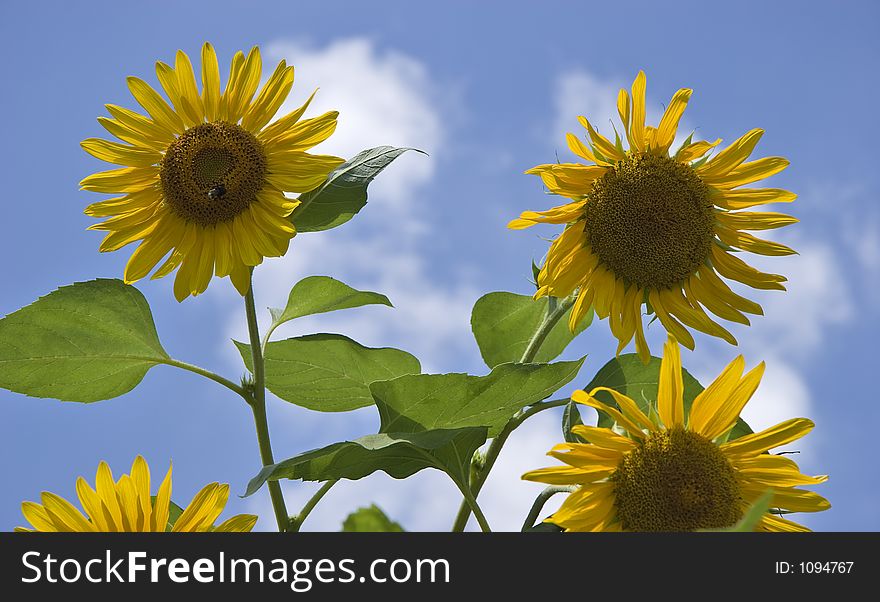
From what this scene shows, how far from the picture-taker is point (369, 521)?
2.35m

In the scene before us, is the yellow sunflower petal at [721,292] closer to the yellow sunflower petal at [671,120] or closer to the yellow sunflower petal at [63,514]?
the yellow sunflower petal at [671,120]

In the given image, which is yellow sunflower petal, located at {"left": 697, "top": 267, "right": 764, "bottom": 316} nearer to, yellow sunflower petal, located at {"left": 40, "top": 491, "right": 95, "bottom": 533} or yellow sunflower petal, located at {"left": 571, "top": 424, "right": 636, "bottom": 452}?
yellow sunflower petal, located at {"left": 571, "top": 424, "right": 636, "bottom": 452}

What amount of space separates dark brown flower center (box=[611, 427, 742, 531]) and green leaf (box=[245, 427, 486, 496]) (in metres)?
0.26

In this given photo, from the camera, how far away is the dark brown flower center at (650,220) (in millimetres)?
1832

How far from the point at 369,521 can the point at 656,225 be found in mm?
1055

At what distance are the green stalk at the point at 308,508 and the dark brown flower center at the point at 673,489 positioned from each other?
0.51 m

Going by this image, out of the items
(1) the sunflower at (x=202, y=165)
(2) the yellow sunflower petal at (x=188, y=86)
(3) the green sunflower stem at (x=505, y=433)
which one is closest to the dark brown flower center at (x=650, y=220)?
(3) the green sunflower stem at (x=505, y=433)

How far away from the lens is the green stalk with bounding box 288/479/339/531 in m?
1.68

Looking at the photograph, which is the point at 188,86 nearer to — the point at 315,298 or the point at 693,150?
the point at 315,298

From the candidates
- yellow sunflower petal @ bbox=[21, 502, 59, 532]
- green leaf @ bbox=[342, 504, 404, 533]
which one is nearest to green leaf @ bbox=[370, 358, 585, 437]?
yellow sunflower petal @ bbox=[21, 502, 59, 532]

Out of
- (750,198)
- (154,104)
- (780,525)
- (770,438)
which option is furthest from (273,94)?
(780,525)
